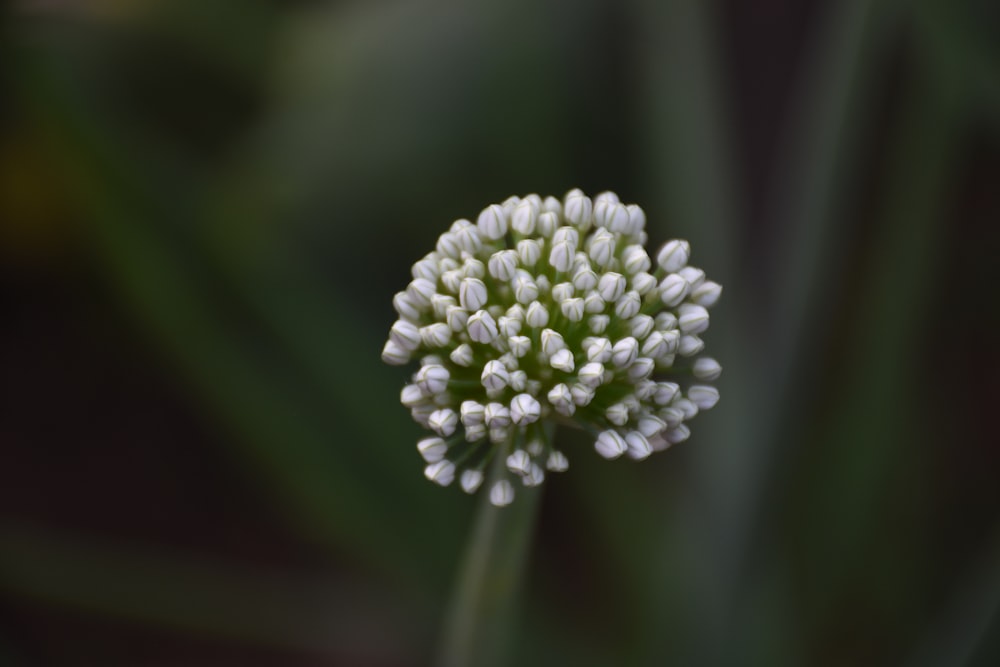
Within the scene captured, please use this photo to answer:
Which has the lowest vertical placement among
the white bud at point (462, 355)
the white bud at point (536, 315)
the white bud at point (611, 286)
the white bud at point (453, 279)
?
the white bud at point (462, 355)

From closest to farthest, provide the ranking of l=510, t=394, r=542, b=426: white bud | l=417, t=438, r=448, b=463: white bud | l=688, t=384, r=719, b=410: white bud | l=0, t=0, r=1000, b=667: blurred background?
l=510, t=394, r=542, b=426: white bud → l=417, t=438, r=448, b=463: white bud → l=688, t=384, r=719, b=410: white bud → l=0, t=0, r=1000, b=667: blurred background

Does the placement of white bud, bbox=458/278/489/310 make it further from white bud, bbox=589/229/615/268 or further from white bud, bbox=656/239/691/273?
white bud, bbox=656/239/691/273

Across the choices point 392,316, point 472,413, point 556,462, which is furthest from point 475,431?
point 392,316

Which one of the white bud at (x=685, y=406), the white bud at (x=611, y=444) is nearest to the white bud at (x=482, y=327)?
the white bud at (x=611, y=444)

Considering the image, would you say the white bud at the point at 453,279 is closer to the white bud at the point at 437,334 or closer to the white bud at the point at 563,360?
the white bud at the point at 437,334

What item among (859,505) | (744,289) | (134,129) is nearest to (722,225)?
(744,289)

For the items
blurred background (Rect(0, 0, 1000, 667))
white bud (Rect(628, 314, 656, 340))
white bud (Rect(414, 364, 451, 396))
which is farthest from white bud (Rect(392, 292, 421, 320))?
blurred background (Rect(0, 0, 1000, 667))
